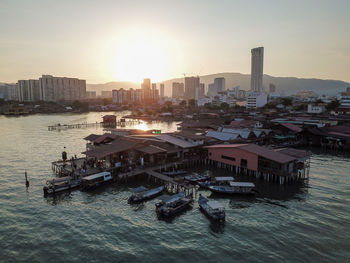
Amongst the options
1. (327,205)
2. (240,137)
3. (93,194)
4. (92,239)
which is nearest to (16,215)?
(93,194)

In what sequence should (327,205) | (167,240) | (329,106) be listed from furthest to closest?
1. (329,106)
2. (327,205)
3. (167,240)

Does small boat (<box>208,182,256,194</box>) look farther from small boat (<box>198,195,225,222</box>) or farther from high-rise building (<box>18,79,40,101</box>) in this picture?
high-rise building (<box>18,79,40,101</box>)

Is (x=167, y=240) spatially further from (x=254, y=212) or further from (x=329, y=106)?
(x=329, y=106)

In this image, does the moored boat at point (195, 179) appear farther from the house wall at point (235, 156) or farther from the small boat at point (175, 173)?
the house wall at point (235, 156)

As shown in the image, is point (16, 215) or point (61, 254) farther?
point (16, 215)

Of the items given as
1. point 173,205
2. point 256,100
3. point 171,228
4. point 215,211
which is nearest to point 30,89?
point 256,100

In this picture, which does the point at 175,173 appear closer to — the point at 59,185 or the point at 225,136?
the point at 59,185

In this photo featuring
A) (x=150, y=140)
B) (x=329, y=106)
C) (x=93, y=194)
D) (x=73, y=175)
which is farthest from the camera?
(x=329, y=106)
